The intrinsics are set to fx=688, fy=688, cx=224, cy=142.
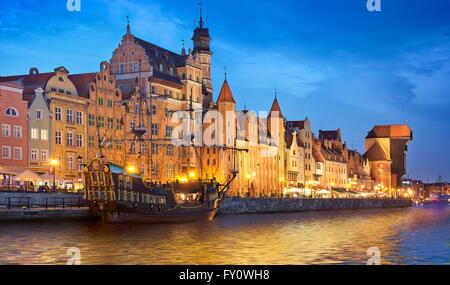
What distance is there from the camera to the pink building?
74438mm

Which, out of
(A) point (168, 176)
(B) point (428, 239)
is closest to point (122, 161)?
(A) point (168, 176)

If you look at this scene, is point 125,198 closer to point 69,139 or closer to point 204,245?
point 204,245

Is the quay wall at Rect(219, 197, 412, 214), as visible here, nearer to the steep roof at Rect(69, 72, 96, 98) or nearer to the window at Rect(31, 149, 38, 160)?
the steep roof at Rect(69, 72, 96, 98)

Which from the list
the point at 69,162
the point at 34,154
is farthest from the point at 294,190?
the point at 34,154

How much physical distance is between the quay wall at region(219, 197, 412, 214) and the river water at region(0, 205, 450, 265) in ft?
108

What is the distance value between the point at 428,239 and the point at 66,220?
30.1 metres

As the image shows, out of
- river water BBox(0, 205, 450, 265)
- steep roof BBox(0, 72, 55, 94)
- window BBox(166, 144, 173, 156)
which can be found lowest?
river water BBox(0, 205, 450, 265)

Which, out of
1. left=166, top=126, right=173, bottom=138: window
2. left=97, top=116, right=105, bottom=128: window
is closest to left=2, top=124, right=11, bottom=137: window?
left=97, top=116, right=105, bottom=128: window

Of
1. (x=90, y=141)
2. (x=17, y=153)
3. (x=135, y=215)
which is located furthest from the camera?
(x=90, y=141)

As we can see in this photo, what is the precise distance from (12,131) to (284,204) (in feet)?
155

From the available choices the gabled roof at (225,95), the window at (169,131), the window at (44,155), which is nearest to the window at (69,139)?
the window at (44,155)

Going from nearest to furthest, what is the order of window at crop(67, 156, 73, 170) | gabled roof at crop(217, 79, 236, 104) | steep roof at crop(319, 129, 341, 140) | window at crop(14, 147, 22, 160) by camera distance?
1. window at crop(14, 147, 22, 160)
2. window at crop(67, 156, 73, 170)
3. gabled roof at crop(217, 79, 236, 104)
4. steep roof at crop(319, 129, 341, 140)

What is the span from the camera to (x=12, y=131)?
249 ft

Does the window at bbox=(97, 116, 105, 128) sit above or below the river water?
above
